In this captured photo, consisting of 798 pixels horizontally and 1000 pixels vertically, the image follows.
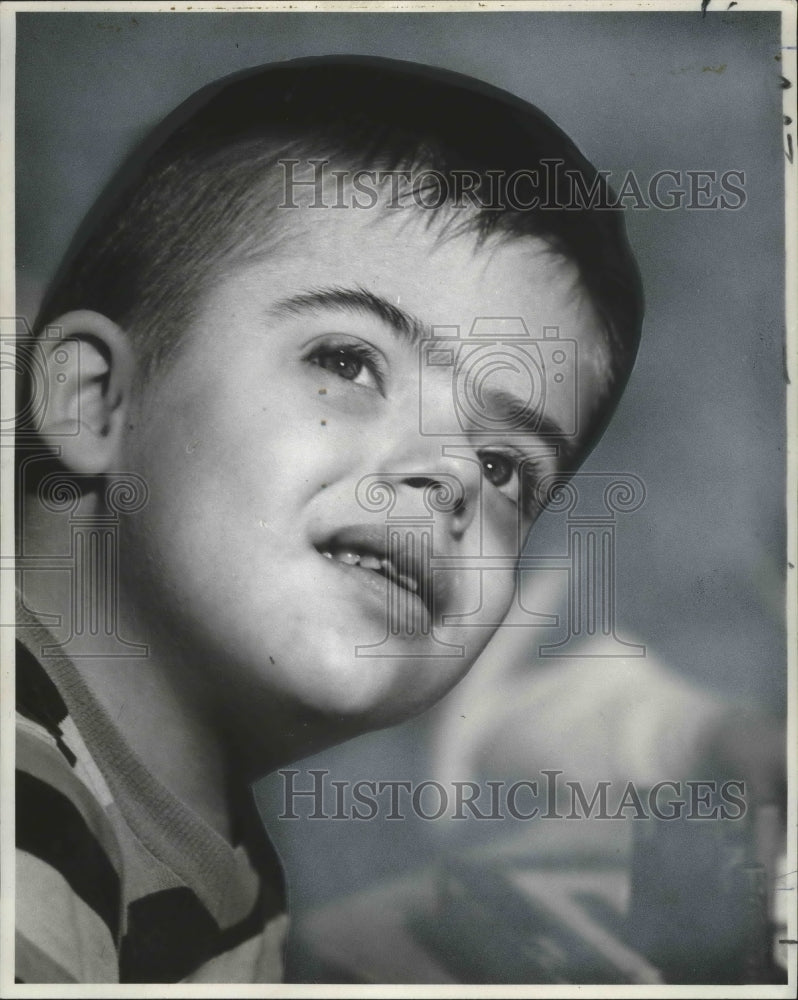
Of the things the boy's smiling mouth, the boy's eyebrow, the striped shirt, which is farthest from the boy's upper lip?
the striped shirt

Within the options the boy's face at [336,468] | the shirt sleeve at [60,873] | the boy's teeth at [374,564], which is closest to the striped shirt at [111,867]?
the shirt sleeve at [60,873]

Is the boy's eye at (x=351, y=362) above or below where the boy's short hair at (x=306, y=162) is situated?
below

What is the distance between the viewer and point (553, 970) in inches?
58.2

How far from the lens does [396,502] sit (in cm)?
145

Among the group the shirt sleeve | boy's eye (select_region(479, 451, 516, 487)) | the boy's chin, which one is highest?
boy's eye (select_region(479, 451, 516, 487))

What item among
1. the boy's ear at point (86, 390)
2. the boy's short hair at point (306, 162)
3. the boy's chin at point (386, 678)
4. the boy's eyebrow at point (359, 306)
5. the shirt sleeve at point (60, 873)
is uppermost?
the boy's short hair at point (306, 162)

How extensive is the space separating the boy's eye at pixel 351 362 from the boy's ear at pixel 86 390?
0.26 m

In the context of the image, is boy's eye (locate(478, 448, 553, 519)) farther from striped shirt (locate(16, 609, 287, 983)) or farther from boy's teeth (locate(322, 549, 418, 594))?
striped shirt (locate(16, 609, 287, 983))

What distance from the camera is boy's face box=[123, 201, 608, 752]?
143 centimetres

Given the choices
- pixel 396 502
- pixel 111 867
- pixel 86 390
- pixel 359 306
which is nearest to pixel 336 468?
pixel 396 502

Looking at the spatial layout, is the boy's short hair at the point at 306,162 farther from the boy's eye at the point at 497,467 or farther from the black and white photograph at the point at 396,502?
the boy's eye at the point at 497,467

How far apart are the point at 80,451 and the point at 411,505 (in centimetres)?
46

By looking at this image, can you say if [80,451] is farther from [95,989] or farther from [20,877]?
[95,989]

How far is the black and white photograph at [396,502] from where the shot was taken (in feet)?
4.71
